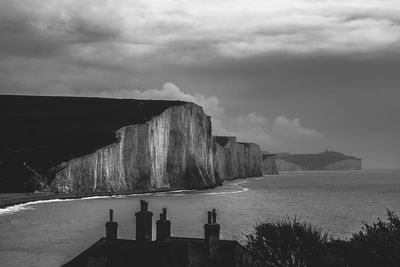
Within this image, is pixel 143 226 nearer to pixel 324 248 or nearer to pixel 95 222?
pixel 324 248

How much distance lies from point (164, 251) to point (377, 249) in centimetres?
922

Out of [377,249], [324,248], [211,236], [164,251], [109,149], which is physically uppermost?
[109,149]

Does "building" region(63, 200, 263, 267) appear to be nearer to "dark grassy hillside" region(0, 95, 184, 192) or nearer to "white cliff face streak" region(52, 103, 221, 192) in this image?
"white cliff face streak" region(52, 103, 221, 192)

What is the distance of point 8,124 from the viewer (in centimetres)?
17388

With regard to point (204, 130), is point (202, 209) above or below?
below

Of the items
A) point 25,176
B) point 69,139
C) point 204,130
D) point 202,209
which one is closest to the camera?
point 202,209

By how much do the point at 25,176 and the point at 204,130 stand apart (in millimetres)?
61175

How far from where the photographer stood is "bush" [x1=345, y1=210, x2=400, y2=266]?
26156 mm

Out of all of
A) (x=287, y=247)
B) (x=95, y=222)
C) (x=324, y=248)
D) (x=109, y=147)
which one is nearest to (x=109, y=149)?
(x=109, y=147)

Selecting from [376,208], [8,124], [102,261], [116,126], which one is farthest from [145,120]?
[102,261]

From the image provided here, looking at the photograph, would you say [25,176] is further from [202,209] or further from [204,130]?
[204,130]

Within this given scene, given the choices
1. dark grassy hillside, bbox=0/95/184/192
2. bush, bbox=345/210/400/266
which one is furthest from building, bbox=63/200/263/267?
dark grassy hillside, bbox=0/95/184/192

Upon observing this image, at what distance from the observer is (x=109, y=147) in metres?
131

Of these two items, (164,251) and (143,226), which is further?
(143,226)
